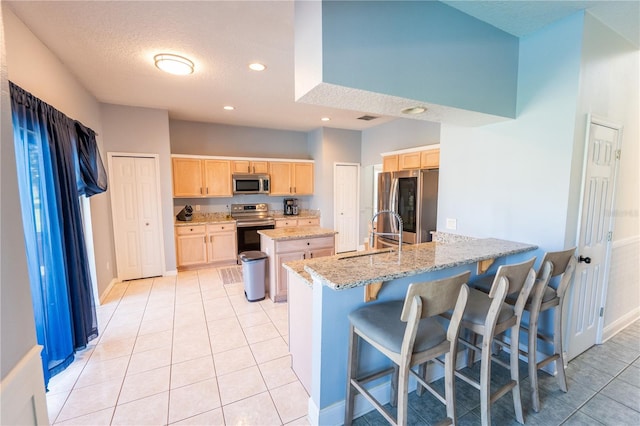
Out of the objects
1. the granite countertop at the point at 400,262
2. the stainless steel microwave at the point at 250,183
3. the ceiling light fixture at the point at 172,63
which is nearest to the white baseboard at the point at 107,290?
the stainless steel microwave at the point at 250,183

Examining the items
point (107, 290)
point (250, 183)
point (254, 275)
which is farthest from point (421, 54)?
point (107, 290)

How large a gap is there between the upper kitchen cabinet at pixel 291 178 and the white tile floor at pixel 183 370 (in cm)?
280

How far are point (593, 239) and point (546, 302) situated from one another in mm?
924

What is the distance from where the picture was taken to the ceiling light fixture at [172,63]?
104 inches

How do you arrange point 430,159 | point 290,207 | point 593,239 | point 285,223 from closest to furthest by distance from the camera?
point 593,239, point 430,159, point 285,223, point 290,207

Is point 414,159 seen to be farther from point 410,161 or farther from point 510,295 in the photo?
point 510,295

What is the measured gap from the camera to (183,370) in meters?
2.32

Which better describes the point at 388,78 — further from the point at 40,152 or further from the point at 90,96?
the point at 90,96

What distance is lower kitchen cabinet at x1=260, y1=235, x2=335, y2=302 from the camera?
353 cm

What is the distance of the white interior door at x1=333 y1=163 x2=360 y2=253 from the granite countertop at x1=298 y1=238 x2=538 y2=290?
12.3 feet

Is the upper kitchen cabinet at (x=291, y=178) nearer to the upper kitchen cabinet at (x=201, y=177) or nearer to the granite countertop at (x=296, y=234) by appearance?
the upper kitchen cabinet at (x=201, y=177)

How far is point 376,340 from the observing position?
1.49 m

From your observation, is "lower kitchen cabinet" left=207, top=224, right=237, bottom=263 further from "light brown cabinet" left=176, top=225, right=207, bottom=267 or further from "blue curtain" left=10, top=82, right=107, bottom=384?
"blue curtain" left=10, top=82, right=107, bottom=384

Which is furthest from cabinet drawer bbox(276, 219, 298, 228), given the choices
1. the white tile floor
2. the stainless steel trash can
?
the white tile floor
